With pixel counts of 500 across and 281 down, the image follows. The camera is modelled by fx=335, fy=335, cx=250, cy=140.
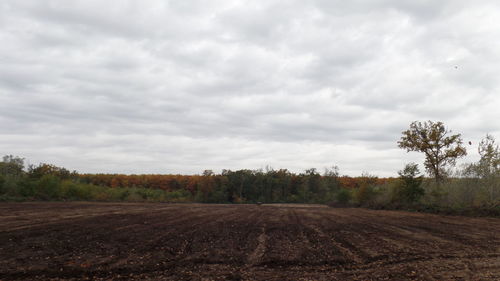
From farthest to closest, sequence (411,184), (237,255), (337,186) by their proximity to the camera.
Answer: (337,186)
(411,184)
(237,255)

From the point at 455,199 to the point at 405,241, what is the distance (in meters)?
25.3

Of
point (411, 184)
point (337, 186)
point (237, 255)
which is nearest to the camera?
point (237, 255)

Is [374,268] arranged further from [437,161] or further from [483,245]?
[437,161]

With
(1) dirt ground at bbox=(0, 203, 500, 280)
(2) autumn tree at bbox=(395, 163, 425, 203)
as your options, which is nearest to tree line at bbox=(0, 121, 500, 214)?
(2) autumn tree at bbox=(395, 163, 425, 203)

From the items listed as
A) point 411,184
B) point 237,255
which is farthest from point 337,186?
point 237,255

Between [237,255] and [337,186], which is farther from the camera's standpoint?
[337,186]

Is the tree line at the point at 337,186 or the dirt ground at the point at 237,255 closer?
the dirt ground at the point at 237,255

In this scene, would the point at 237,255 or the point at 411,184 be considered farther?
the point at 411,184

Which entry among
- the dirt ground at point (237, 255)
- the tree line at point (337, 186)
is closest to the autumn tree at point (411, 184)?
the tree line at point (337, 186)

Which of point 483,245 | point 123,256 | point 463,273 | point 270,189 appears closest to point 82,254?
point 123,256

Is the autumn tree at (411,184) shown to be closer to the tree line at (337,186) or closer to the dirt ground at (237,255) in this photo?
the tree line at (337,186)

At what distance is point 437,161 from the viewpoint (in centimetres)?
3831

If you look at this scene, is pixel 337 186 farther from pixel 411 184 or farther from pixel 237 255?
pixel 237 255

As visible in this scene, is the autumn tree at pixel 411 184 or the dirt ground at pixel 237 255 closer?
the dirt ground at pixel 237 255
